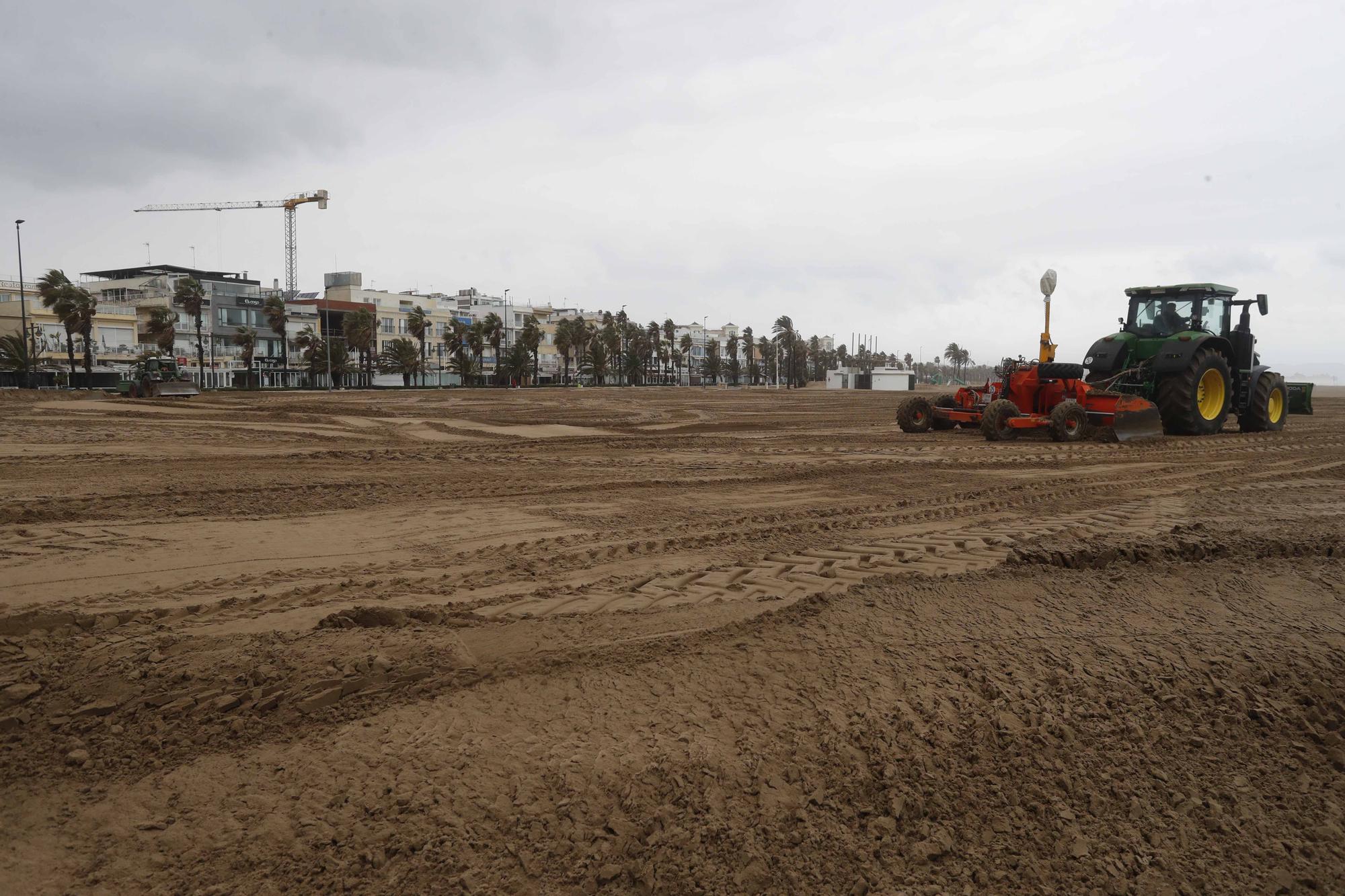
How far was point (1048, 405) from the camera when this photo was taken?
54.9ft

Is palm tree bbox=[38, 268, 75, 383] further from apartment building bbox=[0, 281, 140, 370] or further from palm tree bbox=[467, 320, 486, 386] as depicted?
palm tree bbox=[467, 320, 486, 386]

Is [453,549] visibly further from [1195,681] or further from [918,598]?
[1195,681]

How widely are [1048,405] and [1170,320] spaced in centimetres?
333

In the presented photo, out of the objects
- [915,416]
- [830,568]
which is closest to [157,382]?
[915,416]

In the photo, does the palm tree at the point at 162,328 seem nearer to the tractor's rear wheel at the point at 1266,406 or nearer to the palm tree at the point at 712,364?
the tractor's rear wheel at the point at 1266,406

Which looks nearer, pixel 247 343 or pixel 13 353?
pixel 13 353

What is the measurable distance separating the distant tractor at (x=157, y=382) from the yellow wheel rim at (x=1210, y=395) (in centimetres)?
3420

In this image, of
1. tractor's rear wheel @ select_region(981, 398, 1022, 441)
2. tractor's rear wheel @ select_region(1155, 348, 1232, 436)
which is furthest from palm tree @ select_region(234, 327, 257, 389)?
tractor's rear wheel @ select_region(1155, 348, 1232, 436)

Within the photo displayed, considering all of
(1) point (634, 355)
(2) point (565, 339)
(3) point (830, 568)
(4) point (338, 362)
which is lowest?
(3) point (830, 568)

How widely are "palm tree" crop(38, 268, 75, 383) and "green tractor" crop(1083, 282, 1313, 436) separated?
181 ft

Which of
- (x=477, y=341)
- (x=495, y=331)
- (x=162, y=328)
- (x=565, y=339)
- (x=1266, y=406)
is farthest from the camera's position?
(x=565, y=339)

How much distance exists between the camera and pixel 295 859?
283 centimetres

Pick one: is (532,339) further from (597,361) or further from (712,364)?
(712,364)

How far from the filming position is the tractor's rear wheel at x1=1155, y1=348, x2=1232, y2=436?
651 inches
